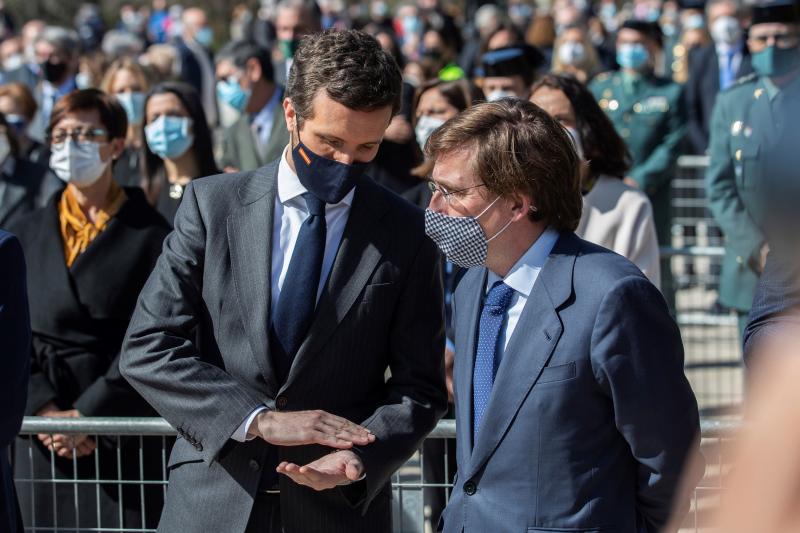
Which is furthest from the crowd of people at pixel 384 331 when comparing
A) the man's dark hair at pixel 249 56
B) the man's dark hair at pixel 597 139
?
the man's dark hair at pixel 249 56

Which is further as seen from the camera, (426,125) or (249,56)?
(249,56)

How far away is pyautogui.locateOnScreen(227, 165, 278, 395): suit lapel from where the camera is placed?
3.35 metres

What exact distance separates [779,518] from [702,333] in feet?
23.6

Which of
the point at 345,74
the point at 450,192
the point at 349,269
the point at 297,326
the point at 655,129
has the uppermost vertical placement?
the point at 345,74

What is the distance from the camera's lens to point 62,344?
486cm

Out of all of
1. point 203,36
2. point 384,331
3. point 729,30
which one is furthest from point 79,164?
point 203,36

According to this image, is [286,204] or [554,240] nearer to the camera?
[554,240]

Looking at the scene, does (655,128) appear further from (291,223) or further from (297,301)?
(297,301)

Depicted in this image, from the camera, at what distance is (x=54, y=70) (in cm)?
1102

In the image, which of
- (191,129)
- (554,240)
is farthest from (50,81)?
(554,240)

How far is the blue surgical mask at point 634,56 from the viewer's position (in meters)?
9.59

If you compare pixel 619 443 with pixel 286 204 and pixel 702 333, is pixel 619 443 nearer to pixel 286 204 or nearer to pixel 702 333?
pixel 286 204

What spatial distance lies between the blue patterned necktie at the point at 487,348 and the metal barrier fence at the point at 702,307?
Answer: 3.44 metres

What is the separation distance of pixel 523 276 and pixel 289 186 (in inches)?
28.5
